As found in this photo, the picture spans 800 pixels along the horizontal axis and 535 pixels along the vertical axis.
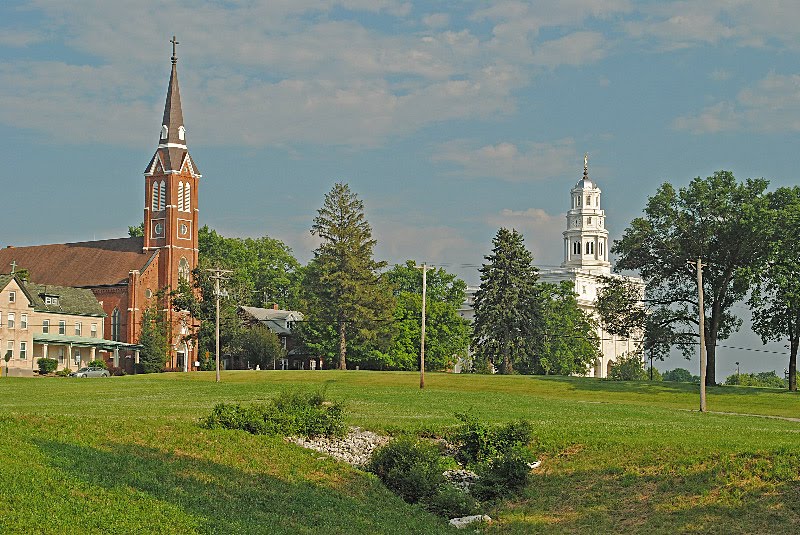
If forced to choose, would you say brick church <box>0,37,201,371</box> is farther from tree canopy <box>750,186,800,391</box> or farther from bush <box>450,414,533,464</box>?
bush <box>450,414,533,464</box>

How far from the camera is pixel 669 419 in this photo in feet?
115

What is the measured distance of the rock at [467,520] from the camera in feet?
67.7

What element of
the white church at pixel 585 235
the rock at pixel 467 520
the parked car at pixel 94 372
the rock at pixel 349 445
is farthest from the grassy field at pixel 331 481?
the white church at pixel 585 235

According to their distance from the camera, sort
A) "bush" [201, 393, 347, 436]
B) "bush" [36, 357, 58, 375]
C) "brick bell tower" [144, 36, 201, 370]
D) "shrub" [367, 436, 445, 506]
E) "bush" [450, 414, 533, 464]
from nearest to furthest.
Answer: "shrub" [367, 436, 445, 506] → "bush" [450, 414, 533, 464] → "bush" [201, 393, 347, 436] → "bush" [36, 357, 58, 375] → "brick bell tower" [144, 36, 201, 370]

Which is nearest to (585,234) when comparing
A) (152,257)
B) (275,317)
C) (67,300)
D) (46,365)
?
(275,317)

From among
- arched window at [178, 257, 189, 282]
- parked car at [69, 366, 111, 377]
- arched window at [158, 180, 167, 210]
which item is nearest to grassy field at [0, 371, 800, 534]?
parked car at [69, 366, 111, 377]

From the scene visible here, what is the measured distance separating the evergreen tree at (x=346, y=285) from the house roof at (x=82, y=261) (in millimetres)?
22426

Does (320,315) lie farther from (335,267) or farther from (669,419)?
(669,419)

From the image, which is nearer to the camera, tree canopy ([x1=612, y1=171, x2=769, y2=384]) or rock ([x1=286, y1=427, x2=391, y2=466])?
rock ([x1=286, y1=427, x2=391, y2=466])

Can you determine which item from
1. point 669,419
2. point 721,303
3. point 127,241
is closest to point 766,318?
point 721,303

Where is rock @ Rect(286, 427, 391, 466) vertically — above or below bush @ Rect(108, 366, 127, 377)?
above

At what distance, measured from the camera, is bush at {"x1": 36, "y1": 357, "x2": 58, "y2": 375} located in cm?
8462

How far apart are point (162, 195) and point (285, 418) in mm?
82514

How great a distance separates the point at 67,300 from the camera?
9731cm
